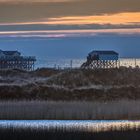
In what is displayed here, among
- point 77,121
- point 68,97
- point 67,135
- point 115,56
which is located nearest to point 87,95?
point 68,97

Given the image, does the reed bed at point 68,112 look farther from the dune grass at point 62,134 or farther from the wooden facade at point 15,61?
the wooden facade at point 15,61

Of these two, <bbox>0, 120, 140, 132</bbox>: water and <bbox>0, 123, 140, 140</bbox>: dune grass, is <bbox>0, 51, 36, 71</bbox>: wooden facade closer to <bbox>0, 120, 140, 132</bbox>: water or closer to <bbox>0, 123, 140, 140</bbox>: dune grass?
<bbox>0, 120, 140, 132</bbox>: water

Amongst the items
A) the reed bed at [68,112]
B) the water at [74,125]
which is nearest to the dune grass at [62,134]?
the water at [74,125]

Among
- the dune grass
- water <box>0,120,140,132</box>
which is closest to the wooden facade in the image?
water <box>0,120,140,132</box>

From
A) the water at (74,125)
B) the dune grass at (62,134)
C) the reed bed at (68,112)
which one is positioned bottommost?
the dune grass at (62,134)

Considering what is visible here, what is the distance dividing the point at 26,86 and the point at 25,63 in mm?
49209

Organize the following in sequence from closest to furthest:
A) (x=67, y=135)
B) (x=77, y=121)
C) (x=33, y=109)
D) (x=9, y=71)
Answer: (x=67, y=135) → (x=77, y=121) → (x=33, y=109) → (x=9, y=71)

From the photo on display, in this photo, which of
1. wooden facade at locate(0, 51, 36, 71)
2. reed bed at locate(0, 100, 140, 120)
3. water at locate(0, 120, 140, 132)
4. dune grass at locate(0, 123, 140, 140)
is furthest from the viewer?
wooden facade at locate(0, 51, 36, 71)

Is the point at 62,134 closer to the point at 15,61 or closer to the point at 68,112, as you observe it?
the point at 68,112

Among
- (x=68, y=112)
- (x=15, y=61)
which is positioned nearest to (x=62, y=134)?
(x=68, y=112)

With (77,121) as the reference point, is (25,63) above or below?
above

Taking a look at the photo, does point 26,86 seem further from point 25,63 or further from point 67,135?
point 25,63

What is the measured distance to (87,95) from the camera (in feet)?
190

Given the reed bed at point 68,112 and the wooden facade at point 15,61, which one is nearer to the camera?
the reed bed at point 68,112
